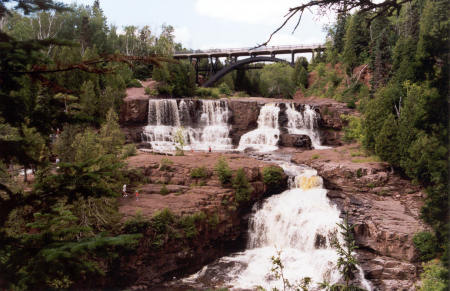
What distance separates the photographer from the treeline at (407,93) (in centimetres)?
770

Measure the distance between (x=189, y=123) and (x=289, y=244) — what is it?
64.1 ft

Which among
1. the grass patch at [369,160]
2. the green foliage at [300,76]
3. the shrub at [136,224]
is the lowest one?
the shrub at [136,224]

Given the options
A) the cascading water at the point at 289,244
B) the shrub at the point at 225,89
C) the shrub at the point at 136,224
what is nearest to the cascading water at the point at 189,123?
the cascading water at the point at 289,244

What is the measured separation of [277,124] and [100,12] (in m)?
49.7

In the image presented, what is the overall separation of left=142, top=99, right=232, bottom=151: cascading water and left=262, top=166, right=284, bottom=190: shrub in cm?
1102

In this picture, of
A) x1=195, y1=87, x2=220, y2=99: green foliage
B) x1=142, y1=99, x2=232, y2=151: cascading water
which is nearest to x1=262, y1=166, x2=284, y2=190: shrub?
x1=142, y1=99, x2=232, y2=151: cascading water

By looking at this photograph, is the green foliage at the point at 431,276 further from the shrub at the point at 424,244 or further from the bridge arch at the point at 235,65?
the bridge arch at the point at 235,65

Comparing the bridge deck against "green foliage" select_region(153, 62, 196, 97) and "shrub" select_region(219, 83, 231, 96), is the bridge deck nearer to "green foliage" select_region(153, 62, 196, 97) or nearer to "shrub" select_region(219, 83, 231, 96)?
"shrub" select_region(219, 83, 231, 96)

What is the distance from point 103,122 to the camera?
4.98 m

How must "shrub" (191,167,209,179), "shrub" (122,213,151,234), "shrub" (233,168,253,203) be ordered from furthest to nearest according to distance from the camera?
1. "shrub" (191,167,209,179)
2. "shrub" (233,168,253,203)
3. "shrub" (122,213,151,234)

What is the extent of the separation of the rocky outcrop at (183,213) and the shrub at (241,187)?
34 cm

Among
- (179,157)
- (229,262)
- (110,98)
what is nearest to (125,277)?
(229,262)

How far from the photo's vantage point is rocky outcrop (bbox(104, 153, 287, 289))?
15.4m

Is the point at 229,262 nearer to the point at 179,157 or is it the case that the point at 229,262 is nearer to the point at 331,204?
the point at 331,204
